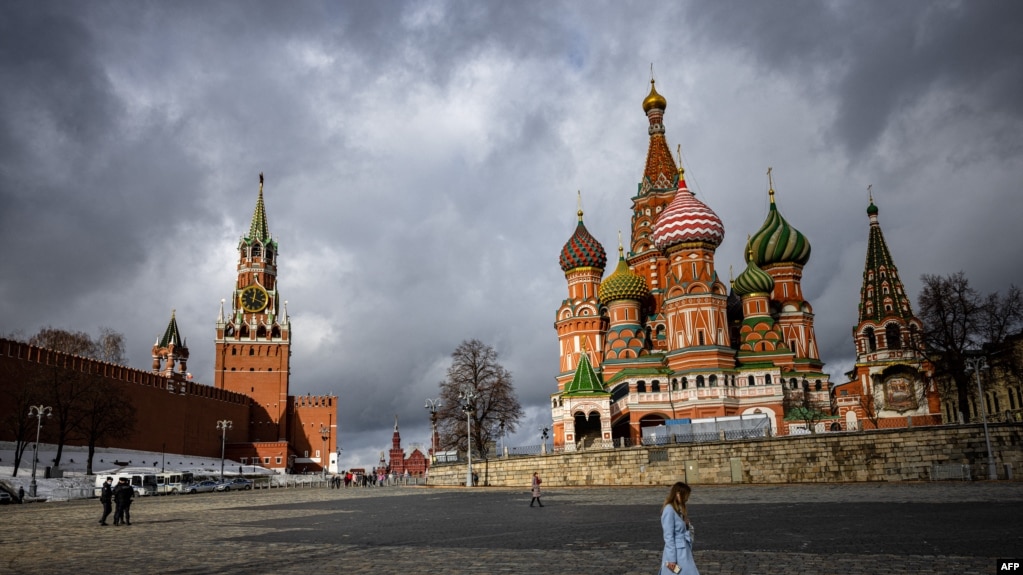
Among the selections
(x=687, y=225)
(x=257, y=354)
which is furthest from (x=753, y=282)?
(x=257, y=354)

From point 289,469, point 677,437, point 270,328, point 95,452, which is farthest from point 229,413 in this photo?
point 677,437

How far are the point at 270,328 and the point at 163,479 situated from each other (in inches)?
1878

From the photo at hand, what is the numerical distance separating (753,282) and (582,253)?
564 inches

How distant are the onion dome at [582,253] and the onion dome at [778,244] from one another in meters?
11.8

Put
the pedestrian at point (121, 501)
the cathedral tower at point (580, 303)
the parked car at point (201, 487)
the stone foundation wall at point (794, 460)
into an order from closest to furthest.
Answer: the pedestrian at point (121, 501)
the stone foundation wall at point (794, 460)
the parked car at point (201, 487)
the cathedral tower at point (580, 303)

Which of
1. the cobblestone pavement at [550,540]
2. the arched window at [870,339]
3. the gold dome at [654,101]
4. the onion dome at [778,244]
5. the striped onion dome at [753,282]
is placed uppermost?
the gold dome at [654,101]

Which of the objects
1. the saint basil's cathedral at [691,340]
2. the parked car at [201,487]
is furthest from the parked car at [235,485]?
the saint basil's cathedral at [691,340]

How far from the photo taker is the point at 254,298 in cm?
9506

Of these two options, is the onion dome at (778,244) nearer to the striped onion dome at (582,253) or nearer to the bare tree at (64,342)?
the striped onion dome at (582,253)

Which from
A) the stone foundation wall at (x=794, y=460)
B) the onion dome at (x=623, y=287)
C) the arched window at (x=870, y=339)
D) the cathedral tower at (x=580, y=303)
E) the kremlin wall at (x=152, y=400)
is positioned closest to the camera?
the stone foundation wall at (x=794, y=460)

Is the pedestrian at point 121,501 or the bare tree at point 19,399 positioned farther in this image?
the bare tree at point 19,399

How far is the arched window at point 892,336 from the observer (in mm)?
51500

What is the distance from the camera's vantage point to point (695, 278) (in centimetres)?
5200

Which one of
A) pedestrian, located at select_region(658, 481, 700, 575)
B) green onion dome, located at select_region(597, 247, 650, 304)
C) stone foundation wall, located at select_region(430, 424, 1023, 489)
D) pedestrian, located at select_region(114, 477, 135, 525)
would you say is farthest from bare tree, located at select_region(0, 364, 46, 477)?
pedestrian, located at select_region(658, 481, 700, 575)
